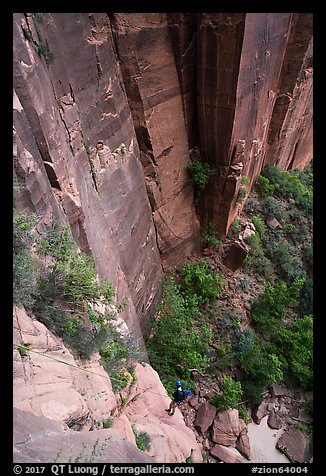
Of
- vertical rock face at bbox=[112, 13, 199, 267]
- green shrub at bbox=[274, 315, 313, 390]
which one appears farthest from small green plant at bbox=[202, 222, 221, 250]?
green shrub at bbox=[274, 315, 313, 390]

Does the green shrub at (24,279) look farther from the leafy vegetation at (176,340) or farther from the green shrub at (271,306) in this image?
the green shrub at (271,306)

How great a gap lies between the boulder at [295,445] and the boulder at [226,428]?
4.42ft

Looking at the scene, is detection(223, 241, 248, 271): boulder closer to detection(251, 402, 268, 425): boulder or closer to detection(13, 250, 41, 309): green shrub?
detection(251, 402, 268, 425): boulder

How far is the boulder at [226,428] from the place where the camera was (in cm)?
808

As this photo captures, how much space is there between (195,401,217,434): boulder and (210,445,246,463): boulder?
46cm

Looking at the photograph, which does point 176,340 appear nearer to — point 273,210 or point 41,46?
point 273,210

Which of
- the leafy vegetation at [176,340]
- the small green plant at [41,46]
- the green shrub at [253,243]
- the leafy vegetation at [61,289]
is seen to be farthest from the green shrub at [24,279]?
the green shrub at [253,243]

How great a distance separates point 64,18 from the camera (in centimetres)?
527

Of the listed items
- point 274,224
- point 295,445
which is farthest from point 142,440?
point 274,224

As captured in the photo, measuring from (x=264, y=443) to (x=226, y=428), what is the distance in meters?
1.24

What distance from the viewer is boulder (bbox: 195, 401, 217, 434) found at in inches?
321

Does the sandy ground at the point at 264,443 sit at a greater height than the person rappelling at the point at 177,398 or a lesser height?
lesser

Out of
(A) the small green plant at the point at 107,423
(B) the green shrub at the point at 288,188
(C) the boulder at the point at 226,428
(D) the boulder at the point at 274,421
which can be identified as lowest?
(D) the boulder at the point at 274,421

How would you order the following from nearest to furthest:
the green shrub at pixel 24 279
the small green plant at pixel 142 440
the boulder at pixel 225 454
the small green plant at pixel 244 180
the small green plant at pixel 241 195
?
the green shrub at pixel 24 279 → the small green plant at pixel 142 440 → the boulder at pixel 225 454 → the small green plant at pixel 244 180 → the small green plant at pixel 241 195
